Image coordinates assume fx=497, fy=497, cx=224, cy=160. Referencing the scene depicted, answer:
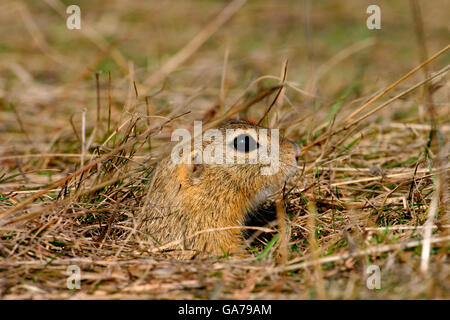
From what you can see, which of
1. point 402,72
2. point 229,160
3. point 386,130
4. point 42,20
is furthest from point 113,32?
point 229,160

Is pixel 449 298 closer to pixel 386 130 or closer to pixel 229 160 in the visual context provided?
pixel 229 160

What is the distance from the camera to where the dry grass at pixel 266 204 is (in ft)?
9.77

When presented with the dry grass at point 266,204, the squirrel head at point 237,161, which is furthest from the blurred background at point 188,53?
the squirrel head at point 237,161

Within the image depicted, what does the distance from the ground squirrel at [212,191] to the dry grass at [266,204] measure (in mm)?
193

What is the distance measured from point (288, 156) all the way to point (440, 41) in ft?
21.7

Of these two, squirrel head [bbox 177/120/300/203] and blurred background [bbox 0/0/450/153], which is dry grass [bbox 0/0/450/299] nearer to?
blurred background [bbox 0/0/450/153]

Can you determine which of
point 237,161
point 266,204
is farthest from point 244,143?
point 266,204

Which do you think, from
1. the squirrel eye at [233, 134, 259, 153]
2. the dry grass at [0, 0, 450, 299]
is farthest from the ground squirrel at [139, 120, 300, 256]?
the dry grass at [0, 0, 450, 299]

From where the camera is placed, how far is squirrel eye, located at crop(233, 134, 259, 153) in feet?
12.5

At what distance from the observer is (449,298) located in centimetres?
263

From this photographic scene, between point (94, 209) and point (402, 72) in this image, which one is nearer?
point (94, 209)

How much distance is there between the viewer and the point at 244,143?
3838 millimetres

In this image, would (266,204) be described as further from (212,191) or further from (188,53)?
(188,53)

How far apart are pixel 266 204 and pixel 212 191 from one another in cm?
91
